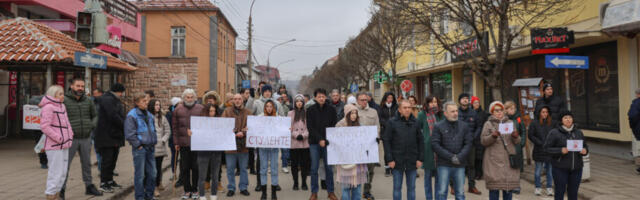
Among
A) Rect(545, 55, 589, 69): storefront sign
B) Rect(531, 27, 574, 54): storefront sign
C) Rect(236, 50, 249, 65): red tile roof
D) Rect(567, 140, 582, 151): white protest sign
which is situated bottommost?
Rect(567, 140, 582, 151): white protest sign

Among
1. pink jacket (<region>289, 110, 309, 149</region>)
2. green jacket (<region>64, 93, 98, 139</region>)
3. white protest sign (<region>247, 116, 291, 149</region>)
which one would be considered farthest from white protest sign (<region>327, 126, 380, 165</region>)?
green jacket (<region>64, 93, 98, 139</region>)

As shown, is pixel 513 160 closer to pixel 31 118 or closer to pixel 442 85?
pixel 31 118

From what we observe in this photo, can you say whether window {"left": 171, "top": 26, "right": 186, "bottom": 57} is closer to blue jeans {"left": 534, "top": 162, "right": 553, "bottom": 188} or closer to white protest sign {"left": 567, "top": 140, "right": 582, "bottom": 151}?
blue jeans {"left": 534, "top": 162, "right": 553, "bottom": 188}

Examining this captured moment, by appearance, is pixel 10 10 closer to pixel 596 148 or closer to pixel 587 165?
pixel 587 165

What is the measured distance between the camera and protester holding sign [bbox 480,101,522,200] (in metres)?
5.66

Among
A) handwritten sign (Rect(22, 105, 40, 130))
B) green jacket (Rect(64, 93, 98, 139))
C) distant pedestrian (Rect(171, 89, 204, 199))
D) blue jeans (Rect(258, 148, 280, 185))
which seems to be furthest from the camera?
handwritten sign (Rect(22, 105, 40, 130))

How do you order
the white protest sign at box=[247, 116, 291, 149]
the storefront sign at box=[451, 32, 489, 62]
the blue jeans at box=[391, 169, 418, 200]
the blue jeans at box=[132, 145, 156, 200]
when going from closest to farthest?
the blue jeans at box=[391, 169, 418, 200] → the blue jeans at box=[132, 145, 156, 200] → the white protest sign at box=[247, 116, 291, 149] → the storefront sign at box=[451, 32, 489, 62]

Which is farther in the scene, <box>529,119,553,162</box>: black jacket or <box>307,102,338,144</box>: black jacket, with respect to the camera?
<box>529,119,553,162</box>: black jacket

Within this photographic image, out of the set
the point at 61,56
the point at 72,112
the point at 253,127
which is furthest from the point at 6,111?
the point at 253,127

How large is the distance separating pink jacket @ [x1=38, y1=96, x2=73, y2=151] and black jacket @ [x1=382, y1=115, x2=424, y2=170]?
4662 mm

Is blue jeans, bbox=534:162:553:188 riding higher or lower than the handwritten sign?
lower

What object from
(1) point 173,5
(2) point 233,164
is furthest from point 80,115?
(1) point 173,5

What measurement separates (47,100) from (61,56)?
20.8 feet

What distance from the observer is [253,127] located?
7.36 meters
